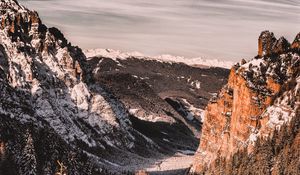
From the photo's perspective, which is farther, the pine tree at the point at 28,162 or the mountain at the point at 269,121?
the mountain at the point at 269,121

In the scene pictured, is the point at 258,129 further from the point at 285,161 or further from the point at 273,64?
the point at 285,161

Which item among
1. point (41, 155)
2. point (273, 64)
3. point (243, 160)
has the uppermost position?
point (273, 64)

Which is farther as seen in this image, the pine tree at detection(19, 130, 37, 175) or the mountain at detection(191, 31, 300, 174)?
the mountain at detection(191, 31, 300, 174)

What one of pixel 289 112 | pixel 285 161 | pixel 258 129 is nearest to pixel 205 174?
pixel 258 129

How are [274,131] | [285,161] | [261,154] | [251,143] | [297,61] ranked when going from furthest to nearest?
[297,61], [251,143], [274,131], [261,154], [285,161]

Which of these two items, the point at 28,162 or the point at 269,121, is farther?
the point at 269,121

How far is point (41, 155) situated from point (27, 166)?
173 feet

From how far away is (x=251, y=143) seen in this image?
584 feet

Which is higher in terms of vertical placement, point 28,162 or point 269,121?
point 269,121

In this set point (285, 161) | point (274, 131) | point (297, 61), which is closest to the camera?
point (285, 161)

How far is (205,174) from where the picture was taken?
646ft

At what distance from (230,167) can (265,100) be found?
29.0 m

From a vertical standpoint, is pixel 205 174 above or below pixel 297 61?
below

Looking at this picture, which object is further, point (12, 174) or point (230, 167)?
point (230, 167)
